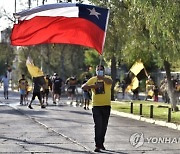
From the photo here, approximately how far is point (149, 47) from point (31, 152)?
39.6 ft

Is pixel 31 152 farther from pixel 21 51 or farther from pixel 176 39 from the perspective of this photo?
pixel 21 51

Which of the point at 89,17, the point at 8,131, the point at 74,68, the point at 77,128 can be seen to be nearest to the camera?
the point at 89,17

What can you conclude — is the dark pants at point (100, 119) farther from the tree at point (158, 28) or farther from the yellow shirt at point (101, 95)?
the tree at point (158, 28)

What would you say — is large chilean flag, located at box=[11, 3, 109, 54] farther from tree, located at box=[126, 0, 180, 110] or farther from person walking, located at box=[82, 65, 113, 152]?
tree, located at box=[126, 0, 180, 110]

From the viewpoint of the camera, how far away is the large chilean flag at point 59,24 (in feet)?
41.0

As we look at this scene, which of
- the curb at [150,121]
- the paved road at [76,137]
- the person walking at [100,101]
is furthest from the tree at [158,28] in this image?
the person walking at [100,101]

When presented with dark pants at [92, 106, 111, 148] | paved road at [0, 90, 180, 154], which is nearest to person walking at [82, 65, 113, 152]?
dark pants at [92, 106, 111, 148]

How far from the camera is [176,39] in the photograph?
17.4m

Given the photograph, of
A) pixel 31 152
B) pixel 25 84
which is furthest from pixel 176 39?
pixel 25 84

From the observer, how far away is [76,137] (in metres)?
13.7

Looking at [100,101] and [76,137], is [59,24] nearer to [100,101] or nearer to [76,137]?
[100,101]

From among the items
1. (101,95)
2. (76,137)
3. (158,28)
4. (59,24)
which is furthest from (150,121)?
(101,95)

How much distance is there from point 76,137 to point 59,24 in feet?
10.1

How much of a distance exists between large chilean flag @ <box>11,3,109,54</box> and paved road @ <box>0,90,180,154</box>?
2.44 metres
